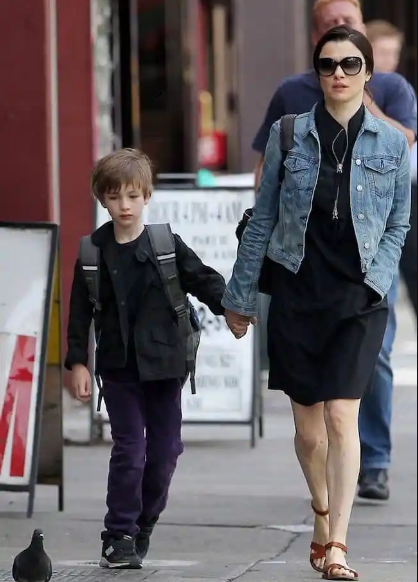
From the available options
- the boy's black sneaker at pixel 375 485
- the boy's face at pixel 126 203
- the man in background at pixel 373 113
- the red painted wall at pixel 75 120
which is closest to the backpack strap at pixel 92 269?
the boy's face at pixel 126 203

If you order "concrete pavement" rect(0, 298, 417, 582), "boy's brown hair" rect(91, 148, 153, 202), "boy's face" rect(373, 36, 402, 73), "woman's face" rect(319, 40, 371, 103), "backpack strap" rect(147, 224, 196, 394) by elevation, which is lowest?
"concrete pavement" rect(0, 298, 417, 582)

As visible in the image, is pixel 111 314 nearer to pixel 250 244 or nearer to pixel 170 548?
pixel 250 244

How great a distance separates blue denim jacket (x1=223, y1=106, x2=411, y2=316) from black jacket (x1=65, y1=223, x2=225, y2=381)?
0.16 m

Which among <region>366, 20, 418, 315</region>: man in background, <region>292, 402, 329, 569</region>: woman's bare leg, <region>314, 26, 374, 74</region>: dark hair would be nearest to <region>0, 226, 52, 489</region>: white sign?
<region>292, 402, 329, 569</region>: woman's bare leg

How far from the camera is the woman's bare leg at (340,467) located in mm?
5395

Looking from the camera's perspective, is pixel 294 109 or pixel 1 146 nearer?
pixel 294 109

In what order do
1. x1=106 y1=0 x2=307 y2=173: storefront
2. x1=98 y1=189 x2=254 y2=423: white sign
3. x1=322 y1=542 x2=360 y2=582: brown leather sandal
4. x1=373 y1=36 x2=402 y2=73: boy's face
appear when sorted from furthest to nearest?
x1=106 y1=0 x2=307 y2=173: storefront
x1=98 y1=189 x2=254 y2=423: white sign
x1=373 y1=36 x2=402 y2=73: boy's face
x1=322 y1=542 x2=360 y2=582: brown leather sandal

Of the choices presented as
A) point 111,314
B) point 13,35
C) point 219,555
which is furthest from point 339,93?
point 13,35

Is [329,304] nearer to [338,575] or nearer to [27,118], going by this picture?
[338,575]

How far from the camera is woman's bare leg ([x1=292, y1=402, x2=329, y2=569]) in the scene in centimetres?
561

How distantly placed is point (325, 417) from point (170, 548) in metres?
1.49

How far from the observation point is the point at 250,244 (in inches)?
216

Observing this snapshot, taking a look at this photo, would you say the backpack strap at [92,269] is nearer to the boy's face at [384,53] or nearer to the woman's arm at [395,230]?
the woman's arm at [395,230]

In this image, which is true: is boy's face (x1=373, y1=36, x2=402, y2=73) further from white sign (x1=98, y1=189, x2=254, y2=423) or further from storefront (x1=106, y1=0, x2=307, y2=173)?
storefront (x1=106, y1=0, x2=307, y2=173)
